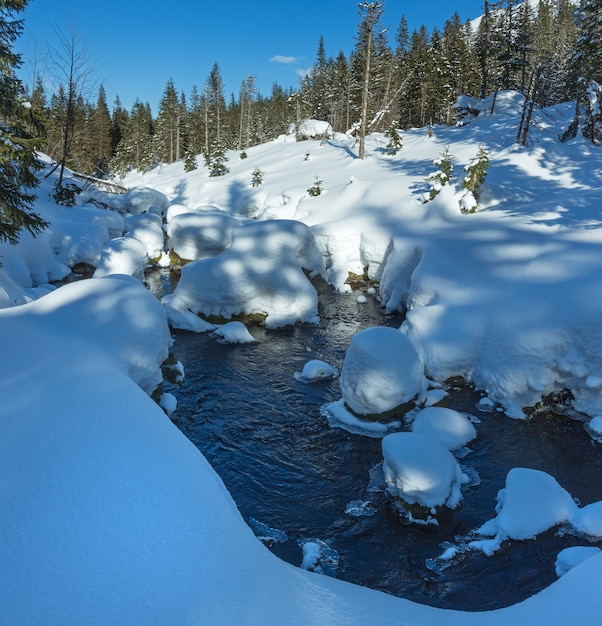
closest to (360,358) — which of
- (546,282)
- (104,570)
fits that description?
(546,282)

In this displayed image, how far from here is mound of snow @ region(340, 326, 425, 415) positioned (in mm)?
10203

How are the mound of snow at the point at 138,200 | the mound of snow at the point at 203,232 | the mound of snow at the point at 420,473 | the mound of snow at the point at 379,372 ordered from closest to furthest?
the mound of snow at the point at 420,473 < the mound of snow at the point at 379,372 < the mound of snow at the point at 203,232 < the mound of snow at the point at 138,200

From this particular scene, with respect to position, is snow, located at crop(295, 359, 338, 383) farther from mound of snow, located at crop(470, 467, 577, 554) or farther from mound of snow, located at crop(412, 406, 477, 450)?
mound of snow, located at crop(470, 467, 577, 554)

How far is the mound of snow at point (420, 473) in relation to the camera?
7660mm

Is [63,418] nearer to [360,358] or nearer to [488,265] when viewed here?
[360,358]

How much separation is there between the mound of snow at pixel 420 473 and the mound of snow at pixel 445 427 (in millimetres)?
1227

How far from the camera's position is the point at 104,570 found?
335 centimetres

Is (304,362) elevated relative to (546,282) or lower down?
lower down

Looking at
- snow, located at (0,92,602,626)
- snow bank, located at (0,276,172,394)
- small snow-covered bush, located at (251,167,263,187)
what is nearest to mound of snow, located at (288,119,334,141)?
small snow-covered bush, located at (251,167,263,187)

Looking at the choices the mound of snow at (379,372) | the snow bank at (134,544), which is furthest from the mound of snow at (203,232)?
the snow bank at (134,544)

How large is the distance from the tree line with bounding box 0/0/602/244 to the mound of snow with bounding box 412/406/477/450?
10.8m

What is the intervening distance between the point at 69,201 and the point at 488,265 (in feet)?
72.5

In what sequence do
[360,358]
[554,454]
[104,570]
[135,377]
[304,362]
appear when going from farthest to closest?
[304,362]
[360,358]
[554,454]
[135,377]
[104,570]

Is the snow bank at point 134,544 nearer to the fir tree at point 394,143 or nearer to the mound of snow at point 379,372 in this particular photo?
the mound of snow at point 379,372
